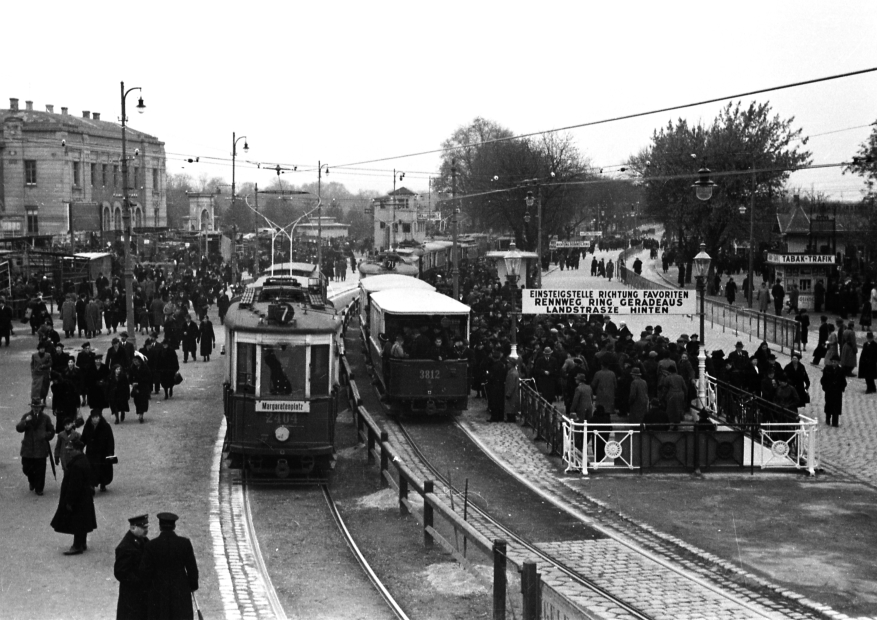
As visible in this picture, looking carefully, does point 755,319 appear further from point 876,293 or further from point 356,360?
point 356,360

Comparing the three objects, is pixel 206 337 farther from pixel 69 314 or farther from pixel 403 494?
pixel 403 494

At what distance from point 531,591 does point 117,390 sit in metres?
13.8

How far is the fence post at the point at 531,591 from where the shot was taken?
969 cm

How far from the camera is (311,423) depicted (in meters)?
17.0

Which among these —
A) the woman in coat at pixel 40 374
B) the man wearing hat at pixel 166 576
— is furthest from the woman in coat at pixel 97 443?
the woman in coat at pixel 40 374

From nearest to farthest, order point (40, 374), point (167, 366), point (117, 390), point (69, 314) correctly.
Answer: point (117, 390) < point (40, 374) < point (167, 366) < point (69, 314)

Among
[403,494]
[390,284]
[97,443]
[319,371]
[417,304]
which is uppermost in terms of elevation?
[390,284]

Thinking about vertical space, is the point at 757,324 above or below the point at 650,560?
above

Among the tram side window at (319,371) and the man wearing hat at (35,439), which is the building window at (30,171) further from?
the man wearing hat at (35,439)

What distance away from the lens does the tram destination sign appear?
55.3ft

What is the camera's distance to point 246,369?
17.2 m

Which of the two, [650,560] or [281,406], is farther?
[281,406]

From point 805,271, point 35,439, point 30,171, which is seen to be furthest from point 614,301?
point 30,171

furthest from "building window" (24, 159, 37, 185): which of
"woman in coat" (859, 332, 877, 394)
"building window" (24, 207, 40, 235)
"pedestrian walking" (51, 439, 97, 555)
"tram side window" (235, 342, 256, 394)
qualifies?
"pedestrian walking" (51, 439, 97, 555)
